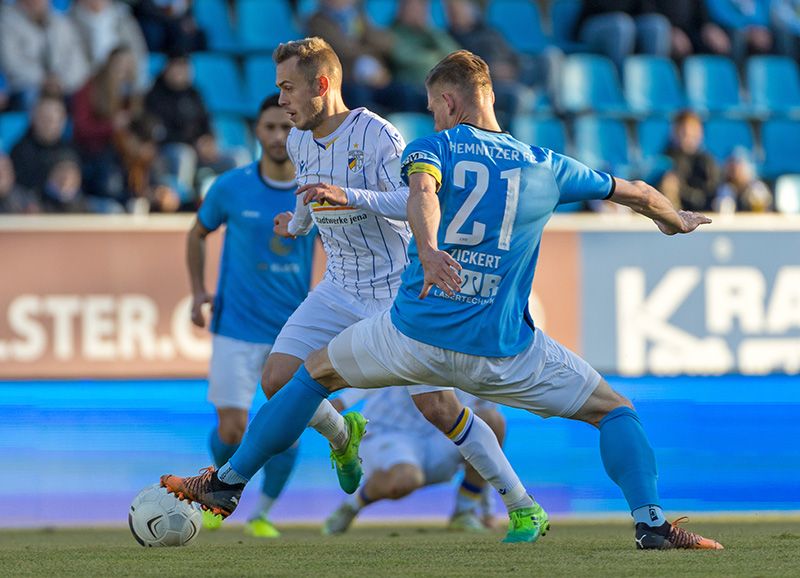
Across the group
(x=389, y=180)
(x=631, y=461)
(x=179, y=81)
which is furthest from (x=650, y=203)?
(x=179, y=81)

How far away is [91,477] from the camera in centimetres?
974

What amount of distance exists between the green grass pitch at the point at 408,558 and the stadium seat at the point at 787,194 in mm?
6964

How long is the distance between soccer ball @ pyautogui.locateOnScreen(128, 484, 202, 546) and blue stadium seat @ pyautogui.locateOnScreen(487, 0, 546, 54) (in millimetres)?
10502

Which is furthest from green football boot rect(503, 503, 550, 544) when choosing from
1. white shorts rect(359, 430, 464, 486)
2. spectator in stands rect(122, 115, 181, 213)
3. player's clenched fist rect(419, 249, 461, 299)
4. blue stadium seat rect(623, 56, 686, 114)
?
blue stadium seat rect(623, 56, 686, 114)

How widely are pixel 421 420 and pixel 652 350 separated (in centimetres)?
248

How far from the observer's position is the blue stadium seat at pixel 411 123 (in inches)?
539

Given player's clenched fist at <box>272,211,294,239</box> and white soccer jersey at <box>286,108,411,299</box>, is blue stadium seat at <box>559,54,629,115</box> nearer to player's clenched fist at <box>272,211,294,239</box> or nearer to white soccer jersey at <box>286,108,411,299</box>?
white soccer jersey at <box>286,108,411,299</box>

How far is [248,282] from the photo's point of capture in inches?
324

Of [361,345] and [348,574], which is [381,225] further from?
[348,574]

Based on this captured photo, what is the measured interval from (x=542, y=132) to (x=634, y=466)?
900cm

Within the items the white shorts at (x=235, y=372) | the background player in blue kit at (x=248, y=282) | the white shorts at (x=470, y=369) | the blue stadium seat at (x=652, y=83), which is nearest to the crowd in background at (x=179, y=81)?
the blue stadium seat at (x=652, y=83)

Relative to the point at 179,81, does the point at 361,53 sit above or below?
above

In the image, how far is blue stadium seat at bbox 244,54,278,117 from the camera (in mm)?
14602

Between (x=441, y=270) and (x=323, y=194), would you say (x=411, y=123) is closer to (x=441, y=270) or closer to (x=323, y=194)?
(x=323, y=194)
